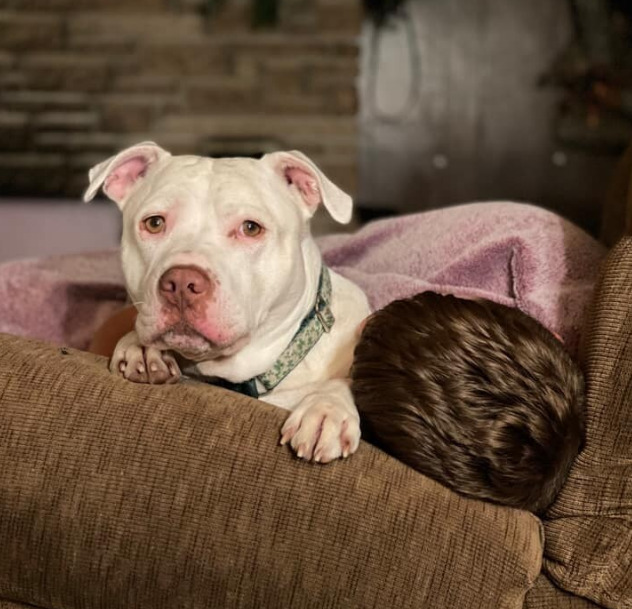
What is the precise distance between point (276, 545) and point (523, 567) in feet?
1.06

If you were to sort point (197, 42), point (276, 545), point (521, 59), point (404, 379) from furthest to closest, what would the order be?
1. point (521, 59)
2. point (197, 42)
3. point (404, 379)
4. point (276, 545)

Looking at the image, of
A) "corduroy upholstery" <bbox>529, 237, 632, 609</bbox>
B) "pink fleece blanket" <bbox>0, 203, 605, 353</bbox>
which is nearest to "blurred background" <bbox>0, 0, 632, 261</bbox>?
"pink fleece blanket" <bbox>0, 203, 605, 353</bbox>

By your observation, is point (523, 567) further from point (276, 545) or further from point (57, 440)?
point (57, 440)

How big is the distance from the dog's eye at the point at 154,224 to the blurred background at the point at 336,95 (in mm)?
2120

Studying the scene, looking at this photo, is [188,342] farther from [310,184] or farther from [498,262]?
[498,262]

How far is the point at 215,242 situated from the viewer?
1249 millimetres

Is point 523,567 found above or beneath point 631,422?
beneath

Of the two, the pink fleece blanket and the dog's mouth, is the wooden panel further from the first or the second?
the dog's mouth

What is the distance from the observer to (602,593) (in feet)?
3.68

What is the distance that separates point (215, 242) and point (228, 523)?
418 mm

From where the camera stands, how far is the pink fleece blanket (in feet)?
4.70

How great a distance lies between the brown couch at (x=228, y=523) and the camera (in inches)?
41.4

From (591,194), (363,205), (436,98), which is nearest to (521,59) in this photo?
(436,98)

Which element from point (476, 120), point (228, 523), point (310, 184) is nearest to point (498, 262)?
point (310, 184)
